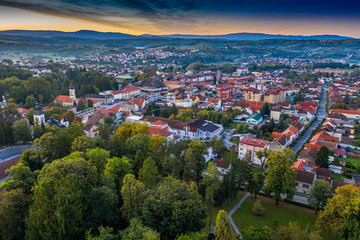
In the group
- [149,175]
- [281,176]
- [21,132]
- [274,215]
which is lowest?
[274,215]

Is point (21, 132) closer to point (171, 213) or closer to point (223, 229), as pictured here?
point (171, 213)

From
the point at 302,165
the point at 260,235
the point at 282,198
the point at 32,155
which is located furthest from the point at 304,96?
the point at 32,155

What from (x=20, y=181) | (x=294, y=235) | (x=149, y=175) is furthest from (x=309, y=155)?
(x=20, y=181)

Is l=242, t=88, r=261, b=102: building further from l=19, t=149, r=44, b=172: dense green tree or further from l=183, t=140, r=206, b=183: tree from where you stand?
l=19, t=149, r=44, b=172: dense green tree

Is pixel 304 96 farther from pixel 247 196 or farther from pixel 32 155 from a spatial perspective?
pixel 32 155

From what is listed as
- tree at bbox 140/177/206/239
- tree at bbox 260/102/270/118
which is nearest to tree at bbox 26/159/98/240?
tree at bbox 140/177/206/239

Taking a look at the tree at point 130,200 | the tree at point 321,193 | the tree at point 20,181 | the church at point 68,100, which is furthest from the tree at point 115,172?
Answer: the church at point 68,100
